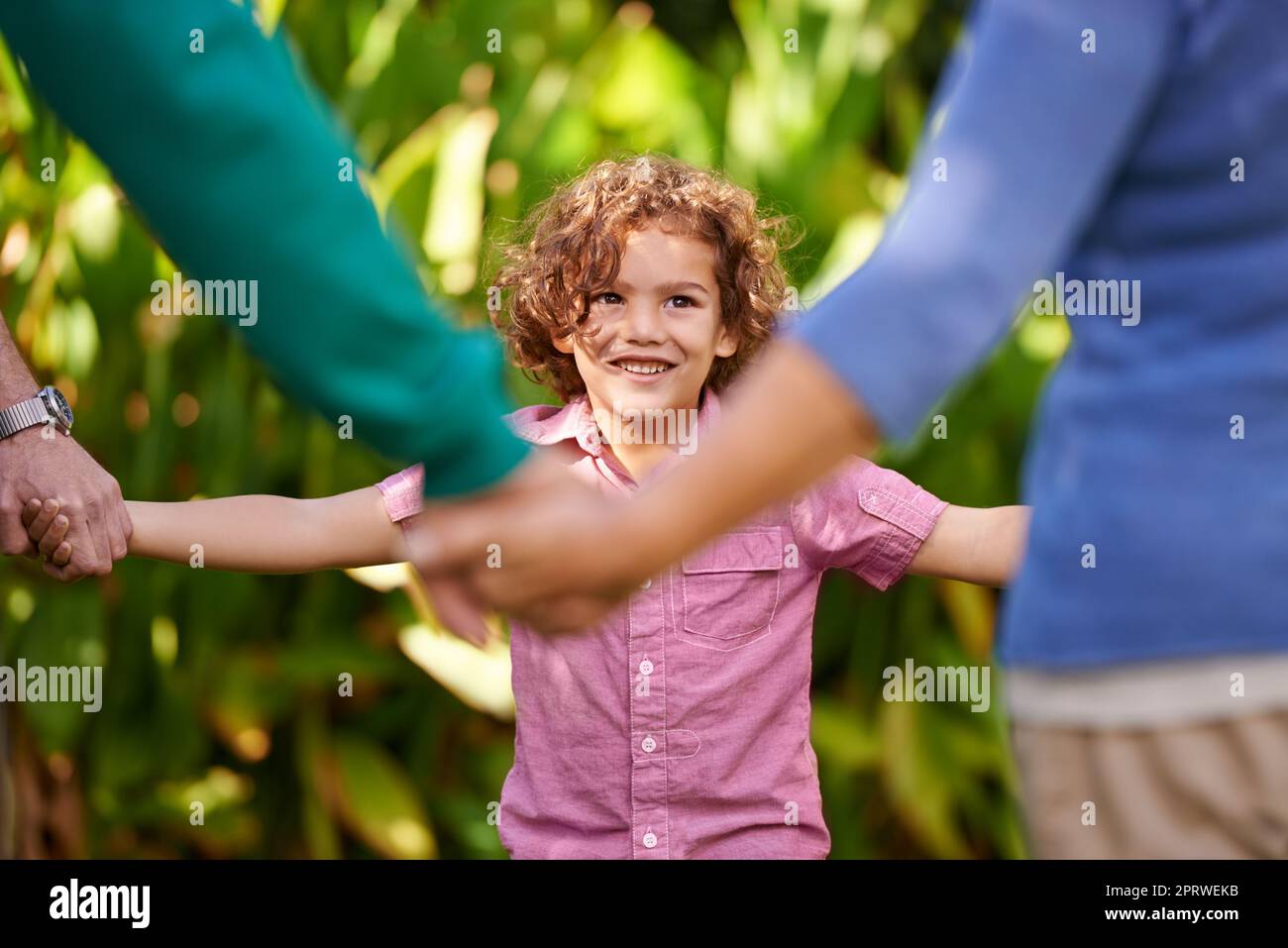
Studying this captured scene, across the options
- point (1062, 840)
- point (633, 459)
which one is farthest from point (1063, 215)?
point (633, 459)

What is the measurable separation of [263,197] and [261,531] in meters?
0.71

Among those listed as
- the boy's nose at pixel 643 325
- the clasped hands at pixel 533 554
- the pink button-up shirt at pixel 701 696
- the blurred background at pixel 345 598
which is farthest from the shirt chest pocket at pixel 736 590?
the blurred background at pixel 345 598

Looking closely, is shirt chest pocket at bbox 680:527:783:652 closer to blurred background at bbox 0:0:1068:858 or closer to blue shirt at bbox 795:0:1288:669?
blue shirt at bbox 795:0:1288:669

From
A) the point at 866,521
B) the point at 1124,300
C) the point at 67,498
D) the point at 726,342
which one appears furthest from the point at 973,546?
the point at 67,498

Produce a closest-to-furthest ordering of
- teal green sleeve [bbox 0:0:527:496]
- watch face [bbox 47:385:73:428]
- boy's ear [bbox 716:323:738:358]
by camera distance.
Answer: teal green sleeve [bbox 0:0:527:496]
watch face [bbox 47:385:73:428]
boy's ear [bbox 716:323:738:358]

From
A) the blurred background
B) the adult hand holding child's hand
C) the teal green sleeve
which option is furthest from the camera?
the blurred background

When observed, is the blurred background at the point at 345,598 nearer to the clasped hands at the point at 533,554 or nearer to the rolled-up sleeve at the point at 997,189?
the clasped hands at the point at 533,554

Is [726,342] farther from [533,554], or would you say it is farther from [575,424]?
[533,554]

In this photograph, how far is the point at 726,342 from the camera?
→ 208cm

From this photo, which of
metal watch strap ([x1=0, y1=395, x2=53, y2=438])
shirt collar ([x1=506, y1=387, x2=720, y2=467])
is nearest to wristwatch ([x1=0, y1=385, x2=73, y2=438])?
metal watch strap ([x1=0, y1=395, x2=53, y2=438])

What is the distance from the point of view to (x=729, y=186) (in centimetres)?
217

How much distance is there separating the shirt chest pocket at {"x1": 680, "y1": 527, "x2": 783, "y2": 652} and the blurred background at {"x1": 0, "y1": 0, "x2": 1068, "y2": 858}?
3.56 ft

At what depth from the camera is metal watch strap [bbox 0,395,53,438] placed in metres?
1.89

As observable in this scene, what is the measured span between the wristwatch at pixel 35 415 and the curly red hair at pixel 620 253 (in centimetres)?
61
